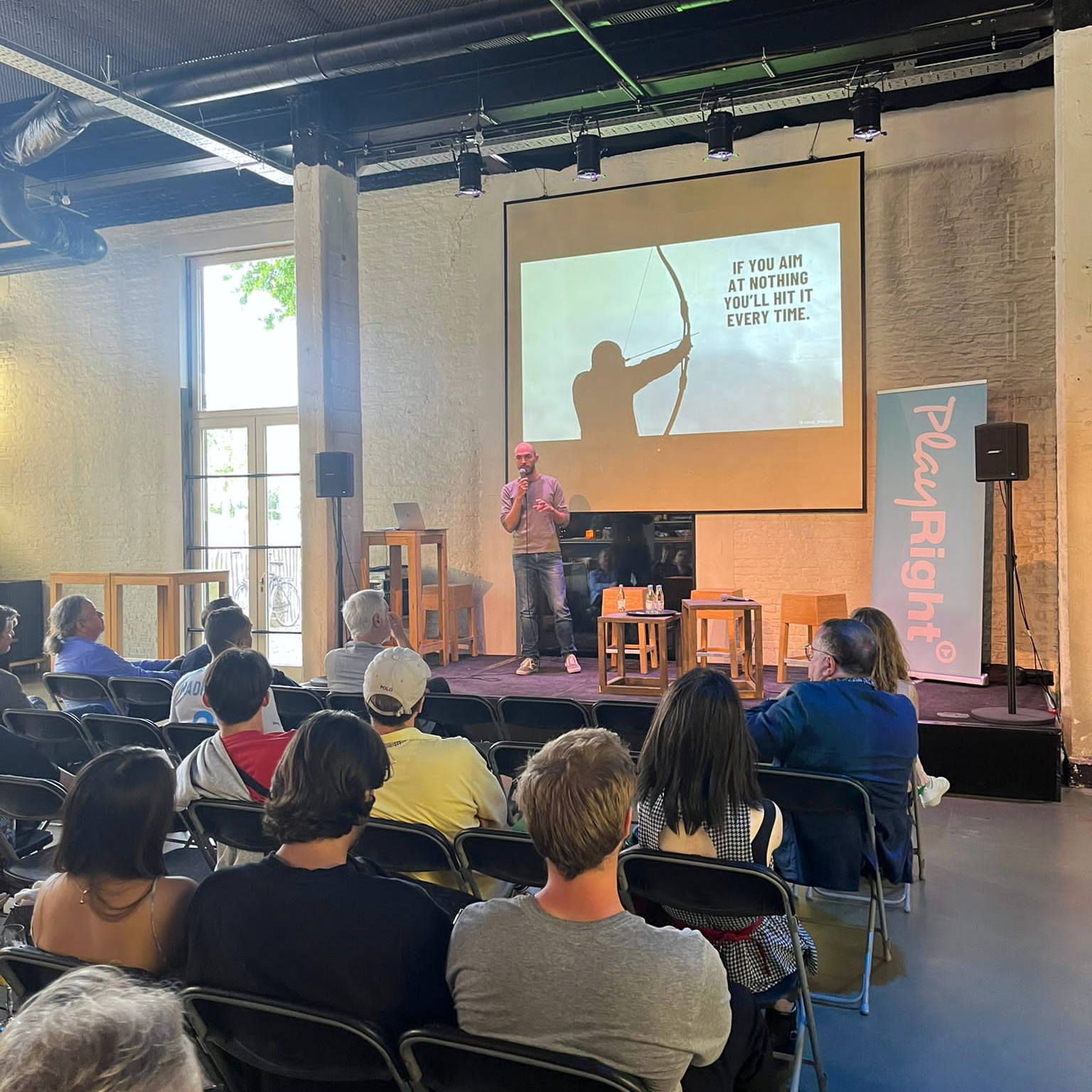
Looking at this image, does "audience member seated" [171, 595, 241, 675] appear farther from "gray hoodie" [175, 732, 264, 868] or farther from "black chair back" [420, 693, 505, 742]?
"gray hoodie" [175, 732, 264, 868]

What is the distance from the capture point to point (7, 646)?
4.62 metres

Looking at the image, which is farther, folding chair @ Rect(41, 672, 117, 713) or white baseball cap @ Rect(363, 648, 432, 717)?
folding chair @ Rect(41, 672, 117, 713)

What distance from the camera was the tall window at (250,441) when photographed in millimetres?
9414

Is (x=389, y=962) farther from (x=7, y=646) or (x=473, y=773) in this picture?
(x=7, y=646)

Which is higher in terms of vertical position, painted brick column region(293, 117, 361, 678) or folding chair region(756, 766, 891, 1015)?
painted brick column region(293, 117, 361, 678)

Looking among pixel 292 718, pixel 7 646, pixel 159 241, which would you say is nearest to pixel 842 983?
pixel 292 718

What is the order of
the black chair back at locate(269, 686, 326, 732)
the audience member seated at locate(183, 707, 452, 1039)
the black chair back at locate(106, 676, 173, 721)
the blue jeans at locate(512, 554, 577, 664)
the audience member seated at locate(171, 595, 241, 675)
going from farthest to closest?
1. the blue jeans at locate(512, 554, 577, 664)
2. the black chair back at locate(106, 676, 173, 721)
3. the audience member seated at locate(171, 595, 241, 675)
4. the black chair back at locate(269, 686, 326, 732)
5. the audience member seated at locate(183, 707, 452, 1039)

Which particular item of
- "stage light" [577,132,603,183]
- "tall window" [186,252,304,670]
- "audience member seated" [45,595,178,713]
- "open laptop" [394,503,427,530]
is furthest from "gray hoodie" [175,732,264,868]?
"tall window" [186,252,304,670]

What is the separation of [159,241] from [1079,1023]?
10.1 metres

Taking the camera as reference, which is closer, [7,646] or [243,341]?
[7,646]

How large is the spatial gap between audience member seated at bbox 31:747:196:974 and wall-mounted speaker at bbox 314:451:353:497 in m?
5.34

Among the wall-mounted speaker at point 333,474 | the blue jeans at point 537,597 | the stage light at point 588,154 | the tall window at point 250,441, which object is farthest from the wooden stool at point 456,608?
the stage light at point 588,154

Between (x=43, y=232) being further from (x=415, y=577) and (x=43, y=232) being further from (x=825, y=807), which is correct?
(x=825, y=807)

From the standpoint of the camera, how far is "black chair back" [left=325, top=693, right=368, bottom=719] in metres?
4.03
